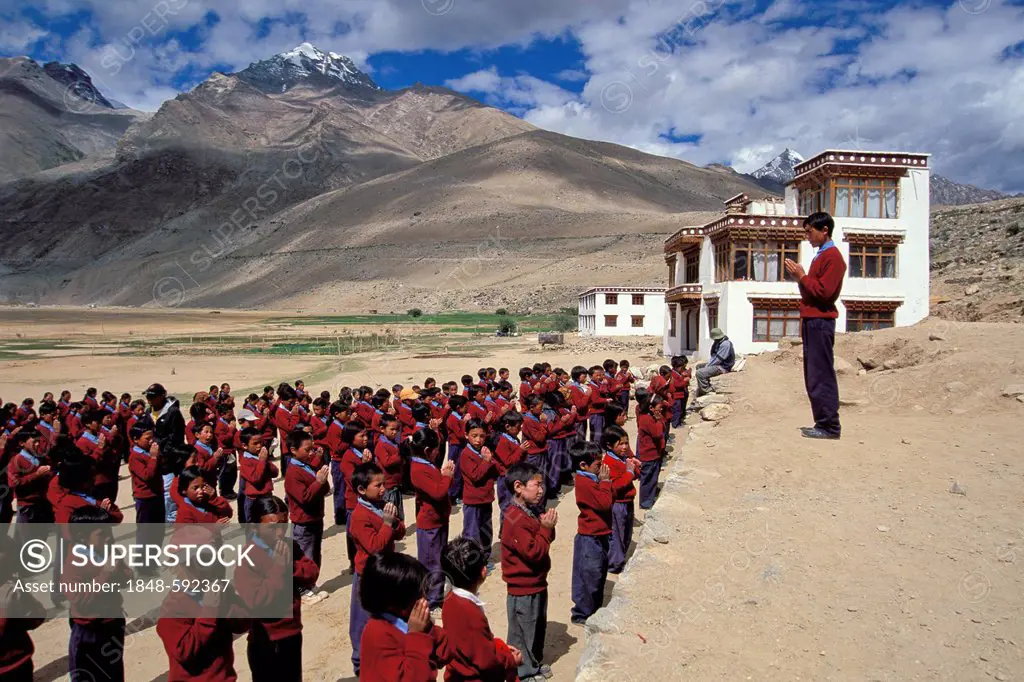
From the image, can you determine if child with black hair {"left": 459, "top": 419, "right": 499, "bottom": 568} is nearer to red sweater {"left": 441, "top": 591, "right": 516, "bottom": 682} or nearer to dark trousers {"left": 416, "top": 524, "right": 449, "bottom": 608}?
dark trousers {"left": 416, "top": 524, "right": 449, "bottom": 608}

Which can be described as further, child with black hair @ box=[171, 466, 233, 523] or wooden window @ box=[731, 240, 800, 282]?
wooden window @ box=[731, 240, 800, 282]

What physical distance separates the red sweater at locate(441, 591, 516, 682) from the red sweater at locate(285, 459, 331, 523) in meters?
3.35

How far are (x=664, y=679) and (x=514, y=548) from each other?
1513 millimetres

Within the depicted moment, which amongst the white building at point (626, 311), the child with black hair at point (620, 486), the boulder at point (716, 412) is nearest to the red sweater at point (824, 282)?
the child with black hair at point (620, 486)

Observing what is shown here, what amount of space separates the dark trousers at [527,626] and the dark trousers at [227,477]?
23.1 ft

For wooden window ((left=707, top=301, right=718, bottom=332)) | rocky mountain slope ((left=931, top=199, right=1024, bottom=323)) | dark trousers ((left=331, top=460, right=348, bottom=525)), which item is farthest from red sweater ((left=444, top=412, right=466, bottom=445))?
wooden window ((left=707, top=301, right=718, bottom=332))

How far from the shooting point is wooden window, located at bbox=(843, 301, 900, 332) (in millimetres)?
27763

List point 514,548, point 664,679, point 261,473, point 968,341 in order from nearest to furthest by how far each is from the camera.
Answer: point 664,679, point 514,548, point 261,473, point 968,341

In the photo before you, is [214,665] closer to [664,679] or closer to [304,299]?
[664,679]

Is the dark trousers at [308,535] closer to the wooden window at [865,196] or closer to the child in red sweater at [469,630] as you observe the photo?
the child in red sweater at [469,630]

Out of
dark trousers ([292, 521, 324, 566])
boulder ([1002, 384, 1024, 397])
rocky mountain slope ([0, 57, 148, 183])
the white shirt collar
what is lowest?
dark trousers ([292, 521, 324, 566])

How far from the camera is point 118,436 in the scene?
32.8 feet

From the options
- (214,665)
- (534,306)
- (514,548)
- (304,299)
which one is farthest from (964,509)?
(304,299)

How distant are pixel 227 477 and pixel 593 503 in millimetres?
7414
